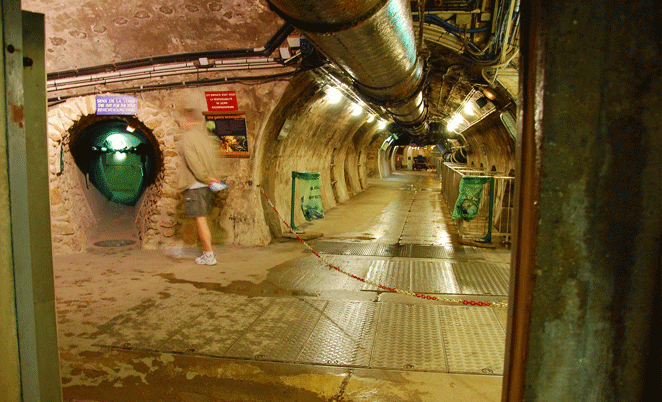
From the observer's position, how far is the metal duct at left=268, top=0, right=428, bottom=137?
10.5 feet

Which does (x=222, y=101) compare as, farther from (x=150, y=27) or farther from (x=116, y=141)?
(x=116, y=141)

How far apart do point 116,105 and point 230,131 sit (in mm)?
1923

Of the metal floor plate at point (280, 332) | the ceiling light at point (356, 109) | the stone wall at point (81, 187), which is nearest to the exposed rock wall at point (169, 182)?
the stone wall at point (81, 187)

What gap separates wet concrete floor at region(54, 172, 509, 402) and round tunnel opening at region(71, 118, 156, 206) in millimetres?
2852

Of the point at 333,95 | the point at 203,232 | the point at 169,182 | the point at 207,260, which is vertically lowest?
the point at 207,260

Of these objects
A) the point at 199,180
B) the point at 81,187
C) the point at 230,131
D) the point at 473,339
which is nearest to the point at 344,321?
the point at 473,339

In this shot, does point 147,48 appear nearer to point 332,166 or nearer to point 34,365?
point 34,365

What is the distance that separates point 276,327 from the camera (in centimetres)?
421

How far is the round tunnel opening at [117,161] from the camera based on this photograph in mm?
9133

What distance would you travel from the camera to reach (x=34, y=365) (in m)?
1.72

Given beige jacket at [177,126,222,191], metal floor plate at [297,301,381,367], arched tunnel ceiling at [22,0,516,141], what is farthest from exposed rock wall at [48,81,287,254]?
metal floor plate at [297,301,381,367]

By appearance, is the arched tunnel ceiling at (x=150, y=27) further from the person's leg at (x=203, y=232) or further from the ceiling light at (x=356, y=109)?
→ the ceiling light at (x=356, y=109)

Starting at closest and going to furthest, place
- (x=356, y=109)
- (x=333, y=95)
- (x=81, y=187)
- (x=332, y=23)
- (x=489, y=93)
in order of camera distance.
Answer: (x=332, y=23) → (x=81, y=187) → (x=489, y=93) → (x=333, y=95) → (x=356, y=109)

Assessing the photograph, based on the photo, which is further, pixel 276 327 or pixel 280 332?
pixel 276 327
